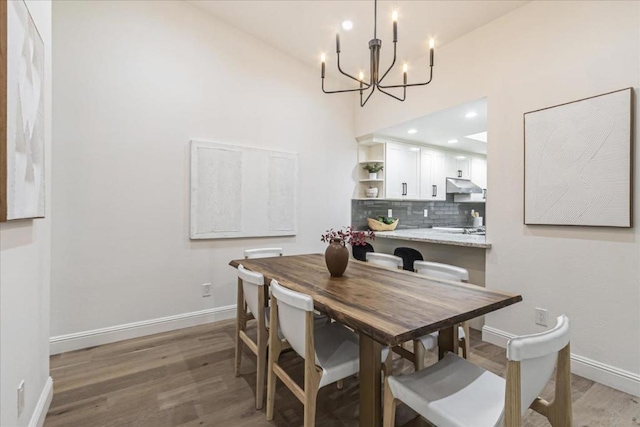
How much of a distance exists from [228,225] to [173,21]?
7.30 ft

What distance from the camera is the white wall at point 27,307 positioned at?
46.6 inches

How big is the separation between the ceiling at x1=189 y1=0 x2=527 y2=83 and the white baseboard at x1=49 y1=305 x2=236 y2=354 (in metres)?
3.05

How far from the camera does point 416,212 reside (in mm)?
5207

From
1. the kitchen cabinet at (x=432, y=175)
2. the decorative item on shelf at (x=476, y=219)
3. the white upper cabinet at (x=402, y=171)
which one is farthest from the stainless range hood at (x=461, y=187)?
the white upper cabinet at (x=402, y=171)

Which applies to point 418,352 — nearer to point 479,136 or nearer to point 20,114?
point 20,114

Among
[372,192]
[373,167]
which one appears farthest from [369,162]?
[372,192]

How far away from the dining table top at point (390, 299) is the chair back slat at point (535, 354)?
309 millimetres

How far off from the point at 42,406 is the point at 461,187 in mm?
5636

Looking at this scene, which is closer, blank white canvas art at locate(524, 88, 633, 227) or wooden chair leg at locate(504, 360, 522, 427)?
wooden chair leg at locate(504, 360, 522, 427)

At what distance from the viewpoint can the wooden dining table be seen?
120cm

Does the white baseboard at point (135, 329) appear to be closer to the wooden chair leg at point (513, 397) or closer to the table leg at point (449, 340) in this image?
the table leg at point (449, 340)

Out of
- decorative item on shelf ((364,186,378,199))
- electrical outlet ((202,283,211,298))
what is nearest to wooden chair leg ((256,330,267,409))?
electrical outlet ((202,283,211,298))

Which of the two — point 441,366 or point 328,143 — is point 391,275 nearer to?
point 441,366

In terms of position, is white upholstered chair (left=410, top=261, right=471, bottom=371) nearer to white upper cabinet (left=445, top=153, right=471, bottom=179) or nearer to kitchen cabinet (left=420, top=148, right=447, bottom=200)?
kitchen cabinet (left=420, top=148, right=447, bottom=200)
